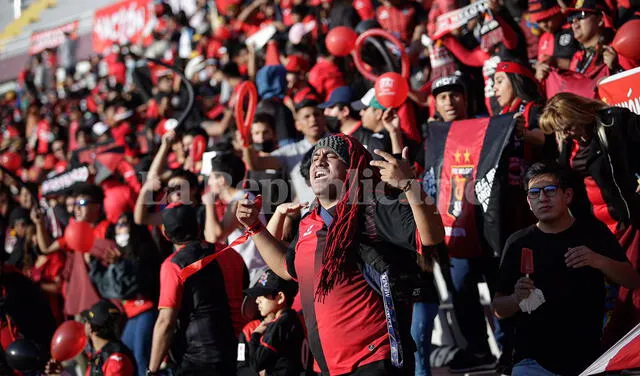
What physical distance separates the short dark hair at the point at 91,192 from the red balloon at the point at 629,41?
4.62 metres

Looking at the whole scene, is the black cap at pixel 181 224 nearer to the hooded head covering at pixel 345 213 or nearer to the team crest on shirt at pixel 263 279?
the team crest on shirt at pixel 263 279

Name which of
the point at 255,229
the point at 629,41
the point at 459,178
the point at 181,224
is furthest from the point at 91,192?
the point at 629,41

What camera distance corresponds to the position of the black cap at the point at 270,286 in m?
4.86

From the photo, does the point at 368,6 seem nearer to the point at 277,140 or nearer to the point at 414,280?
the point at 277,140

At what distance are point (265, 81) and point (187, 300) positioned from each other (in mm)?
3802

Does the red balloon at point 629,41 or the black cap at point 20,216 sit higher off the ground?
the red balloon at point 629,41

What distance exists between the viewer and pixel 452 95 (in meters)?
5.77

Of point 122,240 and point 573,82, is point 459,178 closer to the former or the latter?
point 573,82

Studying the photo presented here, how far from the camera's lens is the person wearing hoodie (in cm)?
765

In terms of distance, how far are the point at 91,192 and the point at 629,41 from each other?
473cm

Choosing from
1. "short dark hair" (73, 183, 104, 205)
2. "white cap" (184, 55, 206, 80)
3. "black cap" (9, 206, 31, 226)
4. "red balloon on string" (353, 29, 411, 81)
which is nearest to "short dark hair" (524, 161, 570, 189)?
"red balloon on string" (353, 29, 411, 81)

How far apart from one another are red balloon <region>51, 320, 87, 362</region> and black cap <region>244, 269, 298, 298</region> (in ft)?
6.28

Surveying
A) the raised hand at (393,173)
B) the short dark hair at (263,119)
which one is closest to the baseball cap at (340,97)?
the short dark hair at (263,119)

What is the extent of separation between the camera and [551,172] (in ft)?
13.6
